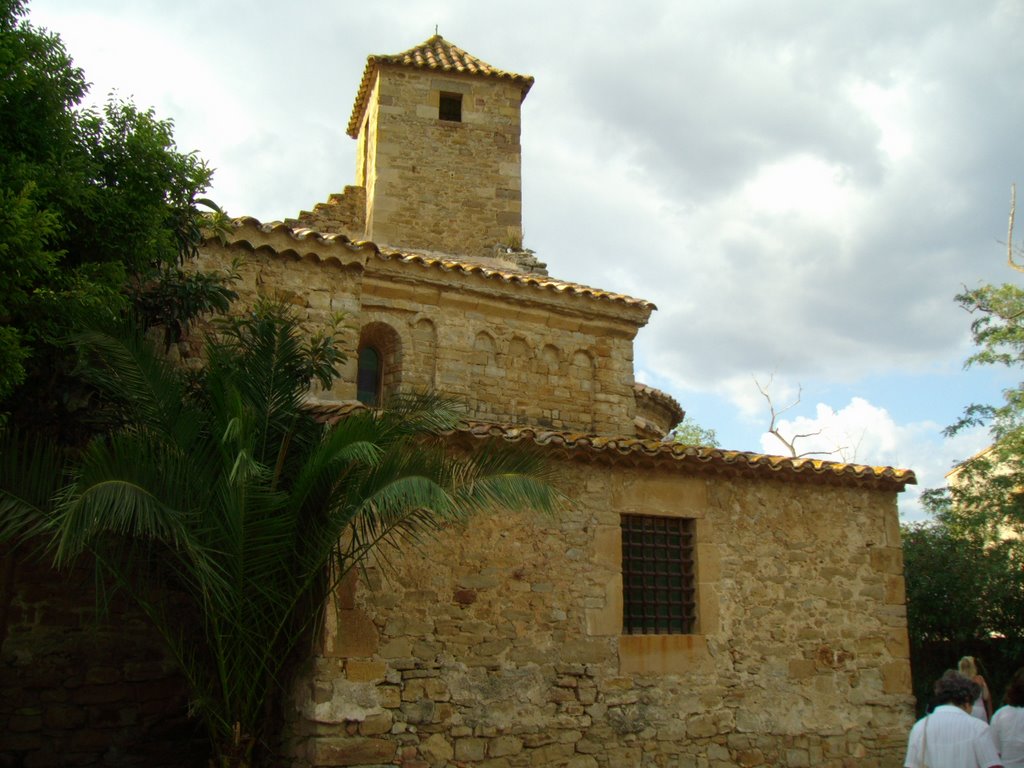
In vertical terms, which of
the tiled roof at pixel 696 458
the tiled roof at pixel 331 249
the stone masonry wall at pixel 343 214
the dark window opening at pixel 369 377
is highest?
the stone masonry wall at pixel 343 214

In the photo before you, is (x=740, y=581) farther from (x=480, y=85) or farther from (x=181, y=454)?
(x=480, y=85)

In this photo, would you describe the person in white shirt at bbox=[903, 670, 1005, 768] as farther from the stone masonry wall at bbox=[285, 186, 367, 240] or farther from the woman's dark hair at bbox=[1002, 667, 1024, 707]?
the stone masonry wall at bbox=[285, 186, 367, 240]

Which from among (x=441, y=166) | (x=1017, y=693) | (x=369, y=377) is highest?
(x=441, y=166)

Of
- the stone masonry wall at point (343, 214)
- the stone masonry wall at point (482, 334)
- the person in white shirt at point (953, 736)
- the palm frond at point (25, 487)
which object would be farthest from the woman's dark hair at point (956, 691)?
the stone masonry wall at point (343, 214)

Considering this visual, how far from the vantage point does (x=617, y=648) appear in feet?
28.5

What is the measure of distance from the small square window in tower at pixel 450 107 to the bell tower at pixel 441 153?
0.02 m

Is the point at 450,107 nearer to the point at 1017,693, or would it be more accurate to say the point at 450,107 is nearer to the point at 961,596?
the point at 961,596

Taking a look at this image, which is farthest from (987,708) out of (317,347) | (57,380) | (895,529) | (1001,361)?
(1001,361)

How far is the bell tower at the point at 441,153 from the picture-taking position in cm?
1529

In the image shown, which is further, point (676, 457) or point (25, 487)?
point (676, 457)

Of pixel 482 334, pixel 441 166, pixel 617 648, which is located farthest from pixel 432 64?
pixel 617 648

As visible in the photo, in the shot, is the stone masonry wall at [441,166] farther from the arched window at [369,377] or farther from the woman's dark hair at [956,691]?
the woman's dark hair at [956,691]

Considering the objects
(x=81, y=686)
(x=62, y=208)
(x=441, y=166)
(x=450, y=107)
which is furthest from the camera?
(x=450, y=107)

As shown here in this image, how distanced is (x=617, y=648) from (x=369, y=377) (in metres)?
5.09
